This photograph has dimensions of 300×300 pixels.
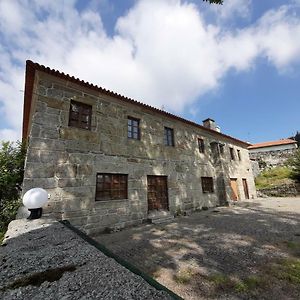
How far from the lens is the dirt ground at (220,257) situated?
10.2ft

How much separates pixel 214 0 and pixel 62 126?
574 cm

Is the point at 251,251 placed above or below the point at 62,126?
below

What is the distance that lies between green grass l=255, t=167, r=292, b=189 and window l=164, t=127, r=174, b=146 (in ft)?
47.8

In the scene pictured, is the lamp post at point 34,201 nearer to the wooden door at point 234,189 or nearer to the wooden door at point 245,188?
the wooden door at point 234,189

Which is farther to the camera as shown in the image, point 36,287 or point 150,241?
point 150,241

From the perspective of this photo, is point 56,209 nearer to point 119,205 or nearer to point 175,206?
point 119,205

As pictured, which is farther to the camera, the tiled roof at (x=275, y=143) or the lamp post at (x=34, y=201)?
the tiled roof at (x=275, y=143)

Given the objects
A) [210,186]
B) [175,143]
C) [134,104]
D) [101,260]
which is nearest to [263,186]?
[210,186]

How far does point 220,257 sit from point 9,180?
21.8 ft

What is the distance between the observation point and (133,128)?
912 cm

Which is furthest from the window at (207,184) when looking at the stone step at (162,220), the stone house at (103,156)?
the stone step at (162,220)

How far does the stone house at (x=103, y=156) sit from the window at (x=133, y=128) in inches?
1.9

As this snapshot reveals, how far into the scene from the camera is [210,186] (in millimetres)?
12875

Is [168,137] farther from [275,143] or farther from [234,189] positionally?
[275,143]
